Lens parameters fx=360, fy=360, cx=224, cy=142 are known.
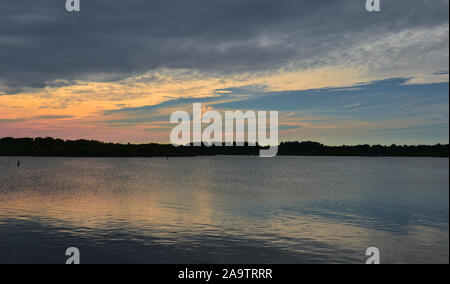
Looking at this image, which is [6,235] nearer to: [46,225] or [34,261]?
[46,225]

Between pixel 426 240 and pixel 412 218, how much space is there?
1239 centimetres

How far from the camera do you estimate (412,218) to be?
41.7m

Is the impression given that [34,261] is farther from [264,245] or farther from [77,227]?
[264,245]

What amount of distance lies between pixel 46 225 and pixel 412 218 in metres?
39.0

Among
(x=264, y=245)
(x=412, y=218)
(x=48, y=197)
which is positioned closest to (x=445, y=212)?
(x=412, y=218)

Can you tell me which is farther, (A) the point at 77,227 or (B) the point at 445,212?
(B) the point at 445,212

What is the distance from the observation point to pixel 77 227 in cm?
3216
